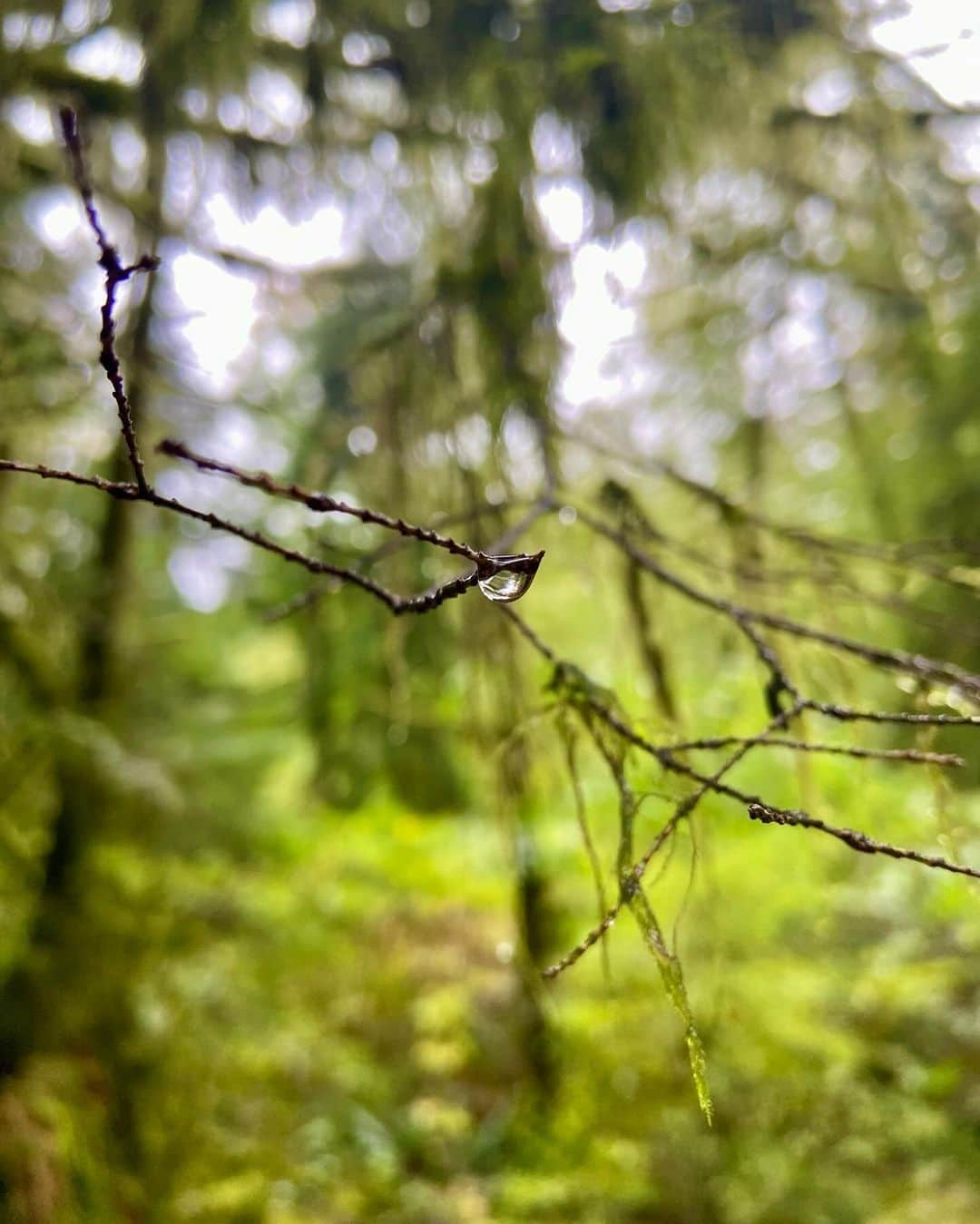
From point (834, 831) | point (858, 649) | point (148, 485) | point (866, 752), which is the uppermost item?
point (858, 649)

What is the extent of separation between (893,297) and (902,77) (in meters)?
1.62

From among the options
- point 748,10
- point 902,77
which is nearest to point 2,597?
point 748,10

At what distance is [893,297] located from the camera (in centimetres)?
411

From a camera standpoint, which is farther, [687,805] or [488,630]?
[488,630]

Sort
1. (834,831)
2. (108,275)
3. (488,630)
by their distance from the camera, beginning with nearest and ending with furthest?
1. (108,275)
2. (834,831)
3. (488,630)

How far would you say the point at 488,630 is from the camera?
1.99 m

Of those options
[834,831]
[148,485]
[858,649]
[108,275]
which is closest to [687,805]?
[834,831]

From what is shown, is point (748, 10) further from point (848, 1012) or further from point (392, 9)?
point (848, 1012)

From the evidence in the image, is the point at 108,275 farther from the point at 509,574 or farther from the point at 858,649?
the point at 858,649

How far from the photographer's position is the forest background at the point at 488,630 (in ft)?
6.81

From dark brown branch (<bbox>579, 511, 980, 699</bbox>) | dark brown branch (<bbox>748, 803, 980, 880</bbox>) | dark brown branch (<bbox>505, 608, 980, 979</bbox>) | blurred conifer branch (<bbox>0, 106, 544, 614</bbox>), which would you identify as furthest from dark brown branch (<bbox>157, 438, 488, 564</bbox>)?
dark brown branch (<bbox>579, 511, 980, 699</bbox>)

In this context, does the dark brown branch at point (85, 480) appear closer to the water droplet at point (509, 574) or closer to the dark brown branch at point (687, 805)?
the water droplet at point (509, 574)

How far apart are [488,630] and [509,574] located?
134 cm

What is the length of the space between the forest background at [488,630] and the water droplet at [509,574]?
1.80 feet
